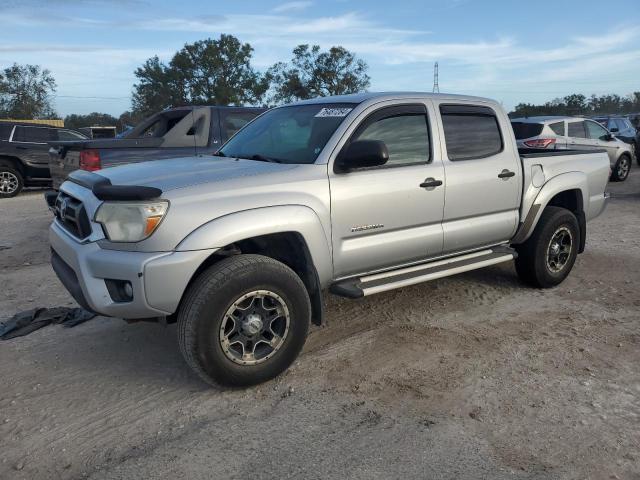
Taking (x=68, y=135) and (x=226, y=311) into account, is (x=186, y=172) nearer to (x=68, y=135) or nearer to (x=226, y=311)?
(x=226, y=311)

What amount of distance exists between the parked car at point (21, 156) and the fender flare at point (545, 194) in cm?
1128

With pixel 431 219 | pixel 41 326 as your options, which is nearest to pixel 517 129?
pixel 431 219

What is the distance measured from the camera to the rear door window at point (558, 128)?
11992 millimetres

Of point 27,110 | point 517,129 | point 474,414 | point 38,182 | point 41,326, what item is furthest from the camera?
point 27,110

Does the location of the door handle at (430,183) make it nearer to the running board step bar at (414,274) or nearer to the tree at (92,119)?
the running board step bar at (414,274)

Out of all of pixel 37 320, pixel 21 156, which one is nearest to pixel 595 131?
pixel 37 320

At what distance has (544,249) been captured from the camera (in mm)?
5188

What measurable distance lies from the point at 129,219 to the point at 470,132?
2.97 metres

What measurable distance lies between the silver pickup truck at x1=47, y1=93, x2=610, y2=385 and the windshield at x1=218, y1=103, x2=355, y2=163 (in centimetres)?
2

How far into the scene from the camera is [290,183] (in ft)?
11.7

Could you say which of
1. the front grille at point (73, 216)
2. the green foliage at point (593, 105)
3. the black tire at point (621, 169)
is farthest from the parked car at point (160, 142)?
the green foliage at point (593, 105)

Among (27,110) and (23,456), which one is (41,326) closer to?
(23,456)

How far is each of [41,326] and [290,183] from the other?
259cm

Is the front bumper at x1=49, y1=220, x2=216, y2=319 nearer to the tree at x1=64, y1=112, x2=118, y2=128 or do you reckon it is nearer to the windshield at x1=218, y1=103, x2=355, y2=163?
the windshield at x1=218, y1=103, x2=355, y2=163
